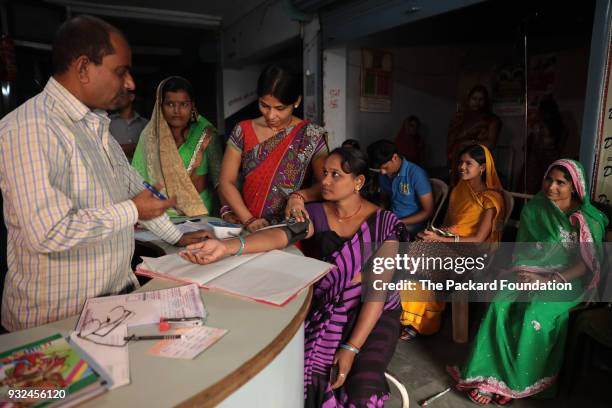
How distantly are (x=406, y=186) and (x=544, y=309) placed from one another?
1374 millimetres

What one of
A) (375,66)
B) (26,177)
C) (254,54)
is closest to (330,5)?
(375,66)

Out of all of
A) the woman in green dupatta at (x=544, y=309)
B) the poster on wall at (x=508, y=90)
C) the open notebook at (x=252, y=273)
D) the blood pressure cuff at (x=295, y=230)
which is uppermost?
the poster on wall at (x=508, y=90)

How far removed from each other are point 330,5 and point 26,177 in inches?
151

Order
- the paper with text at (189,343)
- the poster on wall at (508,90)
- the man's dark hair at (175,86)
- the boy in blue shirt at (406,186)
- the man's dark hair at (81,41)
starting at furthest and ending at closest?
the poster on wall at (508,90), the boy in blue shirt at (406,186), the man's dark hair at (175,86), the man's dark hair at (81,41), the paper with text at (189,343)

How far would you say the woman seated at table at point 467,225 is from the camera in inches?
111

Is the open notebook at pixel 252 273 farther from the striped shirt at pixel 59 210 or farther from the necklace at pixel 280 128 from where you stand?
the necklace at pixel 280 128

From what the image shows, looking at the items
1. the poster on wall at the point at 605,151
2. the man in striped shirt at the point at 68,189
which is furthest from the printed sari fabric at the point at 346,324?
the poster on wall at the point at 605,151

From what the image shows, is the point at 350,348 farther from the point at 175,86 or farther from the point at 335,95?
the point at 335,95

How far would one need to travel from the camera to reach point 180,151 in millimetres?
2520

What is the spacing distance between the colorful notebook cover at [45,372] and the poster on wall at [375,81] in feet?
14.4

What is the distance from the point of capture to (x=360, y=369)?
1.61 m

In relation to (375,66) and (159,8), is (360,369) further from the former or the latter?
(159,8)

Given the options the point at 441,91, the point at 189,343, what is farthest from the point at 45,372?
the point at 441,91

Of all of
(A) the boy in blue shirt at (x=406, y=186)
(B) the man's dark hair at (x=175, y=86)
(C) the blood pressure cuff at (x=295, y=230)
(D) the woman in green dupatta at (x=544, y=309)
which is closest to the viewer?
(C) the blood pressure cuff at (x=295, y=230)
